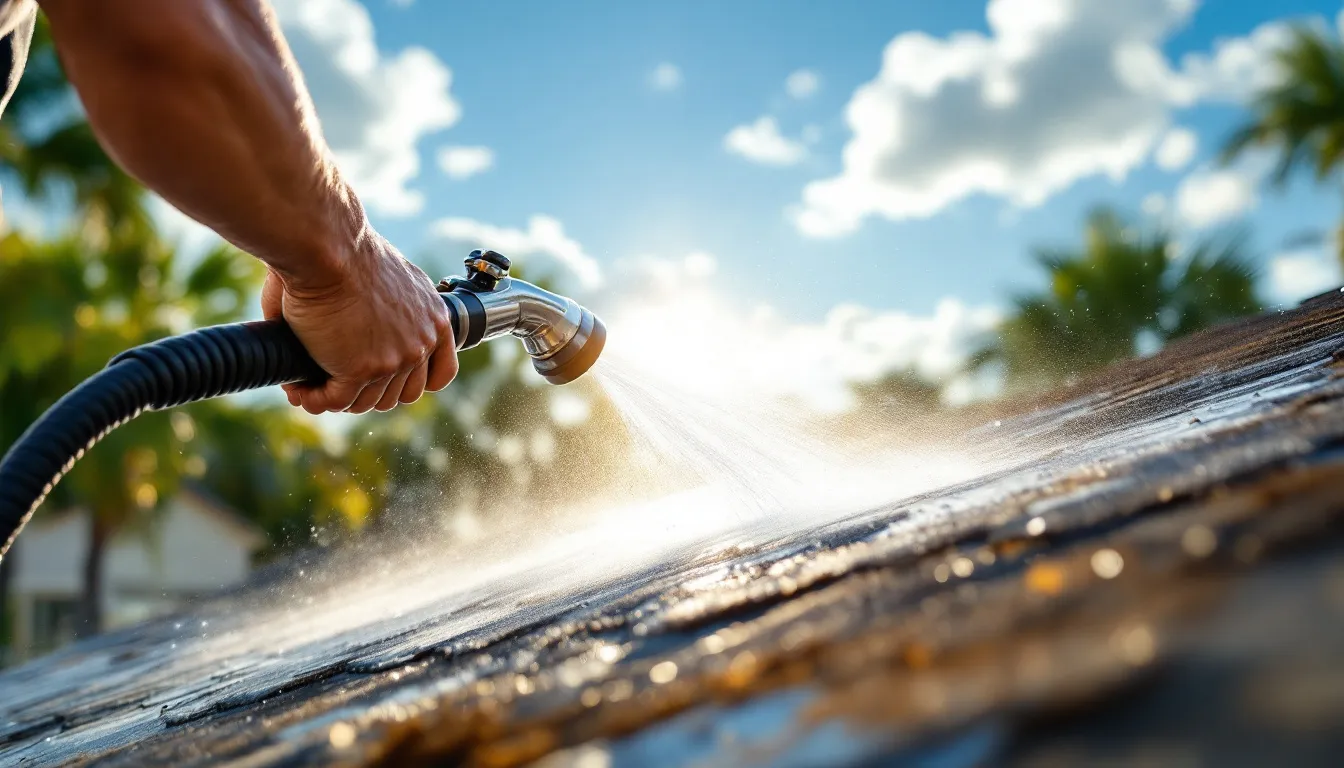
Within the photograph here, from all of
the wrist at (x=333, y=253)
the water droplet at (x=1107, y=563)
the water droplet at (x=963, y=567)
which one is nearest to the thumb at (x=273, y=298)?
the wrist at (x=333, y=253)

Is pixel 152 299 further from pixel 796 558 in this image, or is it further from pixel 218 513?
pixel 796 558

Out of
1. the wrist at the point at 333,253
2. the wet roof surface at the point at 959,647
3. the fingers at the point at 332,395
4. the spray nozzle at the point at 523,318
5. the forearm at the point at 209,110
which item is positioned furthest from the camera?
the spray nozzle at the point at 523,318

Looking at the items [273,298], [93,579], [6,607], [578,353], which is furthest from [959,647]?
[6,607]

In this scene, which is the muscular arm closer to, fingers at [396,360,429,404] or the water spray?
the water spray

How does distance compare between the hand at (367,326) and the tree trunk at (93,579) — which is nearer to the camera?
the hand at (367,326)

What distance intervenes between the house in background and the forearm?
3522 centimetres

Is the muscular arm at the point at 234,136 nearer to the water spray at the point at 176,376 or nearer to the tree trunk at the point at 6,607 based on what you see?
the water spray at the point at 176,376

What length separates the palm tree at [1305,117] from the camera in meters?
22.5

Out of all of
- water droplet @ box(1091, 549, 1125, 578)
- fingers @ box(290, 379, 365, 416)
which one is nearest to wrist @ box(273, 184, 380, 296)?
fingers @ box(290, 379, 365, 416)

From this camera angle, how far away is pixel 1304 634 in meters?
0.49

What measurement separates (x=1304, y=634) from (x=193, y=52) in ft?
5.15

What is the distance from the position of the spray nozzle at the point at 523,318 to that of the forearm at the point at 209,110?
2.76 ft

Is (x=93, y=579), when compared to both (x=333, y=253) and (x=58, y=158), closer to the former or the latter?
(x=58, y=158)

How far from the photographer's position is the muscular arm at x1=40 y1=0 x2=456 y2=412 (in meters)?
1.37
